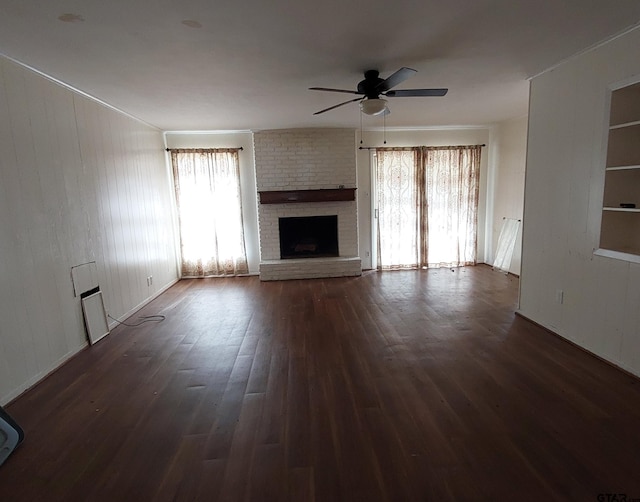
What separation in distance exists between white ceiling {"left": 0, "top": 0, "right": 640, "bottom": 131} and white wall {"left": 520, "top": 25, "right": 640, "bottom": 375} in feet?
0.84

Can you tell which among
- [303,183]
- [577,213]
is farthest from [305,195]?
[577,213]

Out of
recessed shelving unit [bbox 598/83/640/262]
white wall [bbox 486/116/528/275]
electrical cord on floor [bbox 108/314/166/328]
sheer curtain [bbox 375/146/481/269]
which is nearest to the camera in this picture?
recessed shelving unit [bbox 598/83/640/262]

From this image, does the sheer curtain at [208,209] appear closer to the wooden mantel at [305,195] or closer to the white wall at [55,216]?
the wooden mantel at [305,195]

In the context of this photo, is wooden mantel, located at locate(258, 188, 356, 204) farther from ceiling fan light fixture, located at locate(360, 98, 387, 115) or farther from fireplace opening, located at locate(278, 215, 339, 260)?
ceiling fan light fixture, located at locate(360, 98, 387, 115)

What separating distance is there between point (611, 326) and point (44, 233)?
15.5 feet

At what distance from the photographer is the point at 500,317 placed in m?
3.54

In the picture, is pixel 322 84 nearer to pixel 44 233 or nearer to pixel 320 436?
pixel 44 233

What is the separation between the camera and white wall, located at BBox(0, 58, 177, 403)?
2355 millimetres

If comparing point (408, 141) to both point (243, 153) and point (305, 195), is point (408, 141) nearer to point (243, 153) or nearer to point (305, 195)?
point (305, 195)

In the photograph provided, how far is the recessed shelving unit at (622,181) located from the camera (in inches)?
98.8

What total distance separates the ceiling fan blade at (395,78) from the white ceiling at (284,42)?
7.7 inches

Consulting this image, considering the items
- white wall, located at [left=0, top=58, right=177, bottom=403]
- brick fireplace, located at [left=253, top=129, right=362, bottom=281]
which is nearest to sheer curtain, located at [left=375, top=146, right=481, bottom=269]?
brick fireplace, located at [left=253, top=129, right=362, bottom=281]

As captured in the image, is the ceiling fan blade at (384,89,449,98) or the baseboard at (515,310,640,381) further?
the ceiling fan blade at (384,89,449,98)

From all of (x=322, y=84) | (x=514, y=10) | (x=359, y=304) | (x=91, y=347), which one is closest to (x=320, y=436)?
(x=359, y=304)
